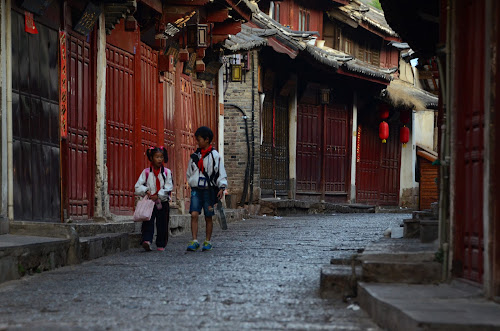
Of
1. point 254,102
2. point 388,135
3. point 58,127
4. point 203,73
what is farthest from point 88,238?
point 388,135

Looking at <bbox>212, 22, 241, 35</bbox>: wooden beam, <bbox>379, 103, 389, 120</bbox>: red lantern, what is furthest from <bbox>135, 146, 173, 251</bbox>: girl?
<bbox>379, 103, 389, 120</bbox>: red lantern

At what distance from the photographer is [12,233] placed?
9.59m

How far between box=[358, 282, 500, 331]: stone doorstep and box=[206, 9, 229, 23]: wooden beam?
1211 centimetres

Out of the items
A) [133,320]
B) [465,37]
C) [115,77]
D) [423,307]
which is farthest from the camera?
[115,77]

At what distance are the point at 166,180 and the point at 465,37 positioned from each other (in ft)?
18.3

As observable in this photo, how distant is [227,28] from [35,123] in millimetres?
8468

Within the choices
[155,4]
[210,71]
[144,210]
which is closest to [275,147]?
[210,71]

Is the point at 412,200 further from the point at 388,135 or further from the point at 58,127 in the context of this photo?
the point at 58,127

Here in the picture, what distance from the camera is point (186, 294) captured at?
7137mm

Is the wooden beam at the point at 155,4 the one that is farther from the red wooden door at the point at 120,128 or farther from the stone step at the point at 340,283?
the stone step at the point at 340,283

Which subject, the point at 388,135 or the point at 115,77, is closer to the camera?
the point at 115,77

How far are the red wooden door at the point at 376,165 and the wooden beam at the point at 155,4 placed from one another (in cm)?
1455

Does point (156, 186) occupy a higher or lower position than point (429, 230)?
higher

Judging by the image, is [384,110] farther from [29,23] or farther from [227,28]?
[29,23]
